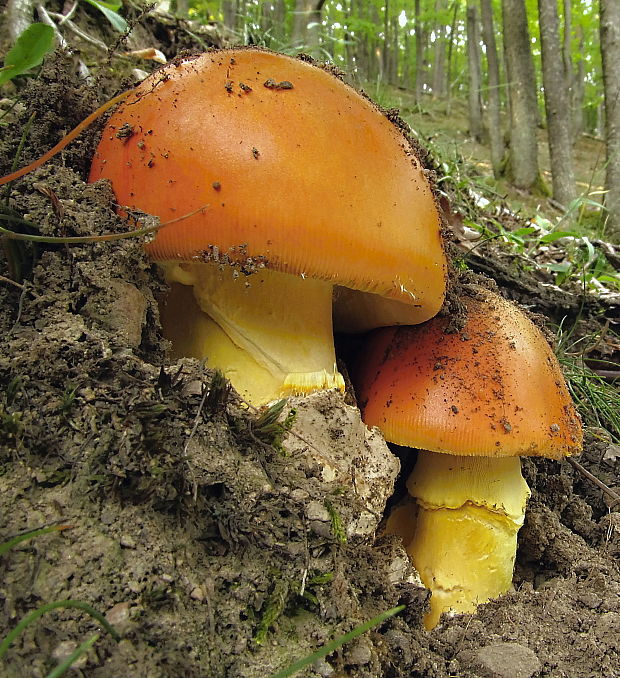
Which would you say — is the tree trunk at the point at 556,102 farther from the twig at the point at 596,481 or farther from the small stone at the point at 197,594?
the small stone at the point at 197,594

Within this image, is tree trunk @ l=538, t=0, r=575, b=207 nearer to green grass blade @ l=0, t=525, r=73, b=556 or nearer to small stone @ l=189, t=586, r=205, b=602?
small stone @ l=189, t=586, r=205, b=602

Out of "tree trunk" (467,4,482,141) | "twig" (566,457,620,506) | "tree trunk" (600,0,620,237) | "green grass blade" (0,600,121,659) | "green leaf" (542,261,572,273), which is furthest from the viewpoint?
"tree trunk" (467,4,482,141)

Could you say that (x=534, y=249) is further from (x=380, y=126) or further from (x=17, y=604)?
(x=17, y=604)

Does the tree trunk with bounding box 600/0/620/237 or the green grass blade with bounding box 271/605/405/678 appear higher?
the green grass blade with bounding box 271/605/405/678

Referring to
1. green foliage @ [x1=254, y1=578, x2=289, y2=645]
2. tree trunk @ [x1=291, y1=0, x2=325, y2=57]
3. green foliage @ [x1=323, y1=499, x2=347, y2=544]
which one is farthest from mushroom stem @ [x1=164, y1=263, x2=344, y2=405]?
tree trunk @ [x1=291, y1=0, x2=325, y2=57]

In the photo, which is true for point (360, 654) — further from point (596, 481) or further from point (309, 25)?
point (309, 25)

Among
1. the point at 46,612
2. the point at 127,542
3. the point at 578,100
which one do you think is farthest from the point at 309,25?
the point at 578,100

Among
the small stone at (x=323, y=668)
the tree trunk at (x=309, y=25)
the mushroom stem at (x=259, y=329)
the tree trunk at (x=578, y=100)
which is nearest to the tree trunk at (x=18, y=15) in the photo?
the mushroom stem at (x=259, y=329)
